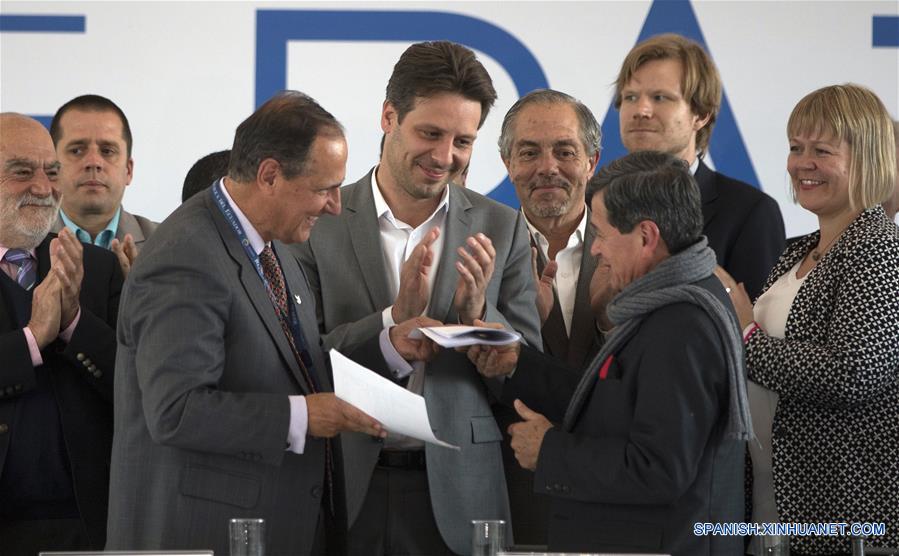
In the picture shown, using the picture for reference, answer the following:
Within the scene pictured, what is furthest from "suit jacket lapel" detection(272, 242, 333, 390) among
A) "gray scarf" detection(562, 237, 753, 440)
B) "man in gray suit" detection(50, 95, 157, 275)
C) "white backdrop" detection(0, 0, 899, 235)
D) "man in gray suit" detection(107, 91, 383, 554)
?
"white backdrop" detection(0, 0, 899, 235)

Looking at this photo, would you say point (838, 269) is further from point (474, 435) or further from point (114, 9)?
point (114, 9)

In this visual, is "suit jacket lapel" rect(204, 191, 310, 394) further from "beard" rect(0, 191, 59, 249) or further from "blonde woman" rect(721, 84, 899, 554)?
"blonde woman" rect(721, 84, 899, 554)

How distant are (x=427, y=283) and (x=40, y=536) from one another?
1.22m

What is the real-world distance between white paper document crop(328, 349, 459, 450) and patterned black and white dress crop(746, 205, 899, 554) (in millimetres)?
1029

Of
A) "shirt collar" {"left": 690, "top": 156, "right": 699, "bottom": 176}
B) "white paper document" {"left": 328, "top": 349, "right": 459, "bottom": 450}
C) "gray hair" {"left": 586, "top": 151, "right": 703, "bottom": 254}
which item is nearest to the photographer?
"white paper document" {"left": 328, "top": 349, "right": 459, "bottom": 450}

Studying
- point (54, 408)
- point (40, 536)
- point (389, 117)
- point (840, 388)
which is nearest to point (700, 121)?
point (389, 117)

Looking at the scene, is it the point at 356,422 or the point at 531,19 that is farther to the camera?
the point at 531,19

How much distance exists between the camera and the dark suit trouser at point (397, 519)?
121 inches

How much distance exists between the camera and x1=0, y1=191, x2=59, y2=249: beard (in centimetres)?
332

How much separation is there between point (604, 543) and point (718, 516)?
252mm

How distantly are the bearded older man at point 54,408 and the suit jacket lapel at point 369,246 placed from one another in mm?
694

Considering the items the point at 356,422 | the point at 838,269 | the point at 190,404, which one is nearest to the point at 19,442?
the point at 190,404

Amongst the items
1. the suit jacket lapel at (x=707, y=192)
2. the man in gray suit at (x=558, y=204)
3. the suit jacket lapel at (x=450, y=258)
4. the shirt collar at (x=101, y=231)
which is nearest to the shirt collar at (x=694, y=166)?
the suit jacket lapel at (x=707, y=192)

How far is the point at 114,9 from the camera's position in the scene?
5586mm
